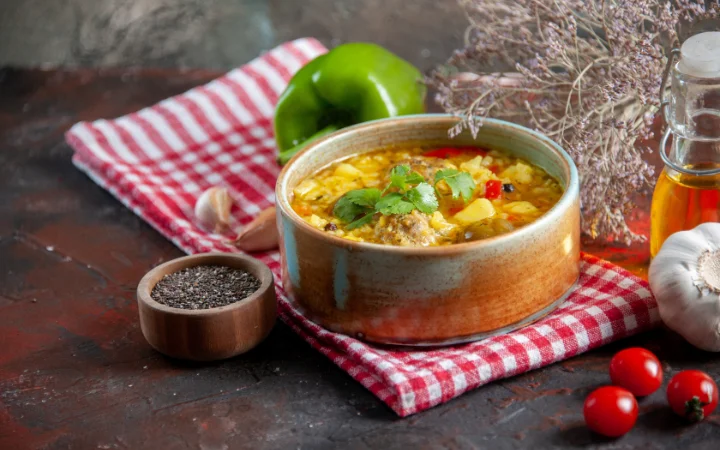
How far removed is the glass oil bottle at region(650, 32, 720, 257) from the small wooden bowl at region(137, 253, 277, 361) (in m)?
1.07

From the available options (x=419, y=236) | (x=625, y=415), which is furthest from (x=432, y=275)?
(x=625, y=415)

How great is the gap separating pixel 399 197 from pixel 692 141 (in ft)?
2.50

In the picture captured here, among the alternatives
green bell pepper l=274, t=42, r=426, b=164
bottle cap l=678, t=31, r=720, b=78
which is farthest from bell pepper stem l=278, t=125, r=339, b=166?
bottle cap l=678, t=31, r=720, b=78

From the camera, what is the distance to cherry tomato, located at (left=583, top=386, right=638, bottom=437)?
2150mm

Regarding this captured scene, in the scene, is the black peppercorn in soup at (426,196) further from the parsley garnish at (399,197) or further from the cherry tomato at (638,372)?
the cherry tomato at (638,372)

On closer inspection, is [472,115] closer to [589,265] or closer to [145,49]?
[589,265]

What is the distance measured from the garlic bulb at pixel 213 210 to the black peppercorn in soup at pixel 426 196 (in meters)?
0.41

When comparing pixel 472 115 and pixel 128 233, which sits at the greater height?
pixel 472 115

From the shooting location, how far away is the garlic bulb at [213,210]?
127 inches

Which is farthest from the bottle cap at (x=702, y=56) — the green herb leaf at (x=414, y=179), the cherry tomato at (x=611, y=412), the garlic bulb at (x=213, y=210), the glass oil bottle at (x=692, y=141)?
the garlic bulb at (x=213, y=210)

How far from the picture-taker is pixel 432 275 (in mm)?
2385

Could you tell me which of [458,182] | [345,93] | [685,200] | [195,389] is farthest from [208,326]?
[345,93]

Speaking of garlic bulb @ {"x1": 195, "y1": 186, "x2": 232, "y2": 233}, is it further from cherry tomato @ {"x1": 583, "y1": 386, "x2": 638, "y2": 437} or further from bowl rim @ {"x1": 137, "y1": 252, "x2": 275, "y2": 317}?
cherry tomato @ {"x1": 583, "y1": 386, "x2": 638, "y2": 437}

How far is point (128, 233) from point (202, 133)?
75cm
